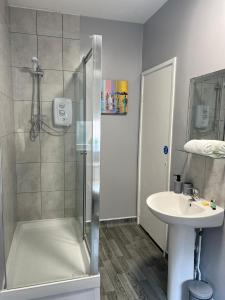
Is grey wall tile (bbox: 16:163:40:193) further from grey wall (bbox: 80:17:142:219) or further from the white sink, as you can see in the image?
the white sink

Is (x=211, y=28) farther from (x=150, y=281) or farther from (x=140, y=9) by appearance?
(x=150, y=281)

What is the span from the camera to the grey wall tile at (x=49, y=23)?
2576mm

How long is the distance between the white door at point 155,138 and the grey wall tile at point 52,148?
1.07 metres

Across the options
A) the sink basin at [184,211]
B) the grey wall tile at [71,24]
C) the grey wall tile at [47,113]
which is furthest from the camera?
the grey wall tile at [71,24]

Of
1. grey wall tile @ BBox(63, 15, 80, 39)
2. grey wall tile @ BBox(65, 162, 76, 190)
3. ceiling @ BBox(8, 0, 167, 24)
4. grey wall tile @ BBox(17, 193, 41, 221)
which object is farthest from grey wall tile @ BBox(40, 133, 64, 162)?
ceiling @ BBox(8, 0, 167, 24)

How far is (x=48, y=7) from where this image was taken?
8.52ft

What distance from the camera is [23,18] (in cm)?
259

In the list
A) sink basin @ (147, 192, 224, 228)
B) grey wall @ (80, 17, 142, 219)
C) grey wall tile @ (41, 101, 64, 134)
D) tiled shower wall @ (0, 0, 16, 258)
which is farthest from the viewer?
grey wall @ (80, 17, 142, 219)

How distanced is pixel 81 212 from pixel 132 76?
1840 mm

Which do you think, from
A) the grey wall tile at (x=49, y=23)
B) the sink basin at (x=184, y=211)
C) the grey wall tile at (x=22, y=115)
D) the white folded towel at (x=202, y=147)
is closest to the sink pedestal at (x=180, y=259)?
the sink basin at (x=184, y=211)

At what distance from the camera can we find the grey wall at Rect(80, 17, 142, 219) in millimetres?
2910

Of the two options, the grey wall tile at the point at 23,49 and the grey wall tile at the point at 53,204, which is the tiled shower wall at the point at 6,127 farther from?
the grey wall tile at the point at 53,204

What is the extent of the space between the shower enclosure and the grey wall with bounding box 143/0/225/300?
858 millimetres

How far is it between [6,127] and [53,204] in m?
1.17
